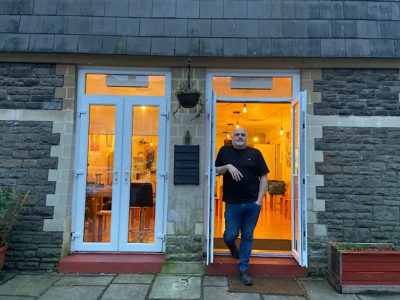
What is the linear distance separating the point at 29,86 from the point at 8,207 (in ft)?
5.62

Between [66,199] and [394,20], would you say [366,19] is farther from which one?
[66,199]

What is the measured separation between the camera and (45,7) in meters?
3.81

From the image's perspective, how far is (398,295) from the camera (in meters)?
3.13

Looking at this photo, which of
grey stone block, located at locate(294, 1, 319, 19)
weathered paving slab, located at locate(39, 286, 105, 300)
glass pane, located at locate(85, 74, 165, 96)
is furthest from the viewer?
glass pane, located at locate(85, 74, 165, 96)

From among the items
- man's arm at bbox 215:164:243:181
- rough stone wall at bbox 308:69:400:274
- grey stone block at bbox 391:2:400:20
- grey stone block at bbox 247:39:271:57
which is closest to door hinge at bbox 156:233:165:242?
man's arm at bbox 215:164:243:181

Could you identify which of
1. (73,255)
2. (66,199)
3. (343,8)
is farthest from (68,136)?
(343,8)

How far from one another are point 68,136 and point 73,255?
5.50 feet

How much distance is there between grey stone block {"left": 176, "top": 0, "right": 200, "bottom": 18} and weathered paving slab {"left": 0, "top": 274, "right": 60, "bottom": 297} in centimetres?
386

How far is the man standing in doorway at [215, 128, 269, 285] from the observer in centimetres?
337

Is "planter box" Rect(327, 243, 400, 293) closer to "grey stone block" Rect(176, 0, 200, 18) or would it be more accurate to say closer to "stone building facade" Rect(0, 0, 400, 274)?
"stone building facade" Rect(0, 0, 400, 274)

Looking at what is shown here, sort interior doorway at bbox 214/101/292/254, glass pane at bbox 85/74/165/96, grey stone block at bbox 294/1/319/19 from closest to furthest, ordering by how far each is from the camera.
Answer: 1. grey stone block at bbox 294/1/319/19
2. glass pane at bbox 85/74/165/96
3. interior doorway at bbox 214/101/292/254

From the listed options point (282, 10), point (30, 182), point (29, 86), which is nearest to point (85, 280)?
point (30, 182)

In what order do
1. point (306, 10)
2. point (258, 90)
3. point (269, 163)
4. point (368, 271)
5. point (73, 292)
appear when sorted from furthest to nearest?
1. point (269, 163)
2. point (258, 90)
3. point (306, 10)
4. point (368, 271)
5. point (73, 292)

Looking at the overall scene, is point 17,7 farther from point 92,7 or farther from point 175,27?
point 175,27
